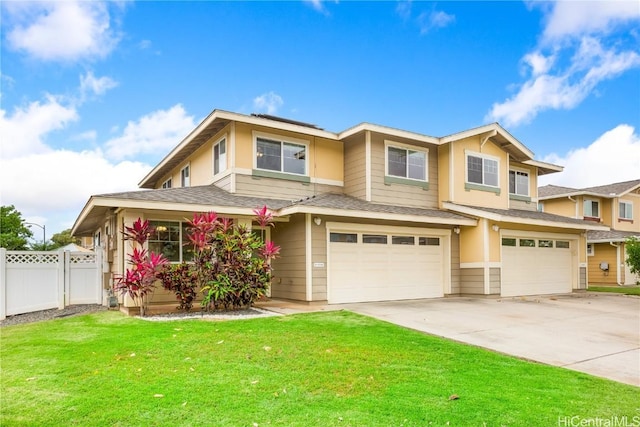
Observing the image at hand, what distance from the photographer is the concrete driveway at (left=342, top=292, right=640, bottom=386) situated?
261 inches

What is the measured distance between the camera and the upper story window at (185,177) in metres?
17.1

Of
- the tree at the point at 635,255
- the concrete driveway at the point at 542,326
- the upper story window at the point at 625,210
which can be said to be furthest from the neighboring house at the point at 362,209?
the upper story window at the point at 625,210

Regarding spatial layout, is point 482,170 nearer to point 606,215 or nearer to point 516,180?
point 516,180

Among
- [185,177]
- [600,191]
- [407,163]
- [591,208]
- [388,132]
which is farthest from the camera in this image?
[600,191]

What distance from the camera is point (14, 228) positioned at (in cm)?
3397

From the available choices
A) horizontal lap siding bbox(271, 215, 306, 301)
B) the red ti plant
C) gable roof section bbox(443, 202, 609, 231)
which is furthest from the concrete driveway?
the red ti plant

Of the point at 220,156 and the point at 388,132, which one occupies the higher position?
the point at 388,132

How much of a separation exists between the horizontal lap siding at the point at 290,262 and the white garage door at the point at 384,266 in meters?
0.86

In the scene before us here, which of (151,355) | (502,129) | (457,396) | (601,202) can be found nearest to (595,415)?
(457,396)

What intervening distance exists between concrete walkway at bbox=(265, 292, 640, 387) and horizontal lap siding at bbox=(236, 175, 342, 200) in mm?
3439

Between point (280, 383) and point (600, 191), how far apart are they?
98.5 feet

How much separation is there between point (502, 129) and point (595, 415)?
526 inches

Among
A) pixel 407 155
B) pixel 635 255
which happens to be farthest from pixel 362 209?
pixel 635 255

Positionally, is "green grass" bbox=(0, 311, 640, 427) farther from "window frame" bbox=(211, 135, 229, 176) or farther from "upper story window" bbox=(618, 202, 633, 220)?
"upper story window" bbox=(618, 202, 633, 220)
